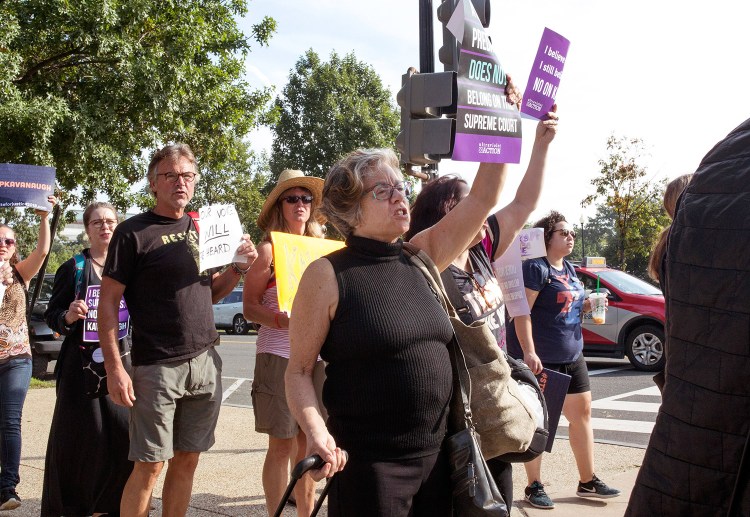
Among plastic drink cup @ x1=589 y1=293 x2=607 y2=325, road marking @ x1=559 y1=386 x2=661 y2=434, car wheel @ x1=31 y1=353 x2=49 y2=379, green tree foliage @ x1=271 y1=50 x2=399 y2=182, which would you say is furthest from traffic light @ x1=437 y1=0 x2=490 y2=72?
green tree foliage @ x1=271 y1=50 x2=399 y2=182

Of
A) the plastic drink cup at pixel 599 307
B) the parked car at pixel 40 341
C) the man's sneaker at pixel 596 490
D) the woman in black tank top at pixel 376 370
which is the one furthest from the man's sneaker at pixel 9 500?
the parked car at pixel 40 341

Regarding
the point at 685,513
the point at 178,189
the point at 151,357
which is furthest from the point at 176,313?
the point at 685,513

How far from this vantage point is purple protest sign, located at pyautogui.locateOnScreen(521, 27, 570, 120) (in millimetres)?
3461

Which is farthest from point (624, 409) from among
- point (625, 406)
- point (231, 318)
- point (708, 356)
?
point (231, 318)

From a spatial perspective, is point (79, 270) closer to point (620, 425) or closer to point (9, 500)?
point (9, 500)

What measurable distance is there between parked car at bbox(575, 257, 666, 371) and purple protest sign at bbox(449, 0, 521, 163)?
9.97 metres

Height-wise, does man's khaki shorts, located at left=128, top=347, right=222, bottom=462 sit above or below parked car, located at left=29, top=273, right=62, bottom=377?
above

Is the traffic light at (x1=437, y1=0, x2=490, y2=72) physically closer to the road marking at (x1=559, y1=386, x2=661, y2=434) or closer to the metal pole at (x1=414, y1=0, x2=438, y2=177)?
the metal pole at (x1=414, y1=0, x2=438, y2=177)

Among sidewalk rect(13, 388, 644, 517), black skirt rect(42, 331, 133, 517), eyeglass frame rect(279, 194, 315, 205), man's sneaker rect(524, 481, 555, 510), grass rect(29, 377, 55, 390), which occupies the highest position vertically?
eyeglass frame rect(279, 194, 315, 205)

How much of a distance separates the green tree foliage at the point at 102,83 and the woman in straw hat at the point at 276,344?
8123 mm

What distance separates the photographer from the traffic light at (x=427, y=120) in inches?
221

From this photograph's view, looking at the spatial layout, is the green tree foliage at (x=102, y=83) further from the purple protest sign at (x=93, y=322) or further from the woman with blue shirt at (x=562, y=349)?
the woman with blue shirt at (x=562, y=349)

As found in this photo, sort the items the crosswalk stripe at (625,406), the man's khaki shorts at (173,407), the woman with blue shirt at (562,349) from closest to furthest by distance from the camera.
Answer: the man's khaki shorts at (173,407) → the woman with blue shirt at (562,349) → the crosswalk stripe at (625,406)

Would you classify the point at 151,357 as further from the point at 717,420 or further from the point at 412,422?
the point at 717,420
